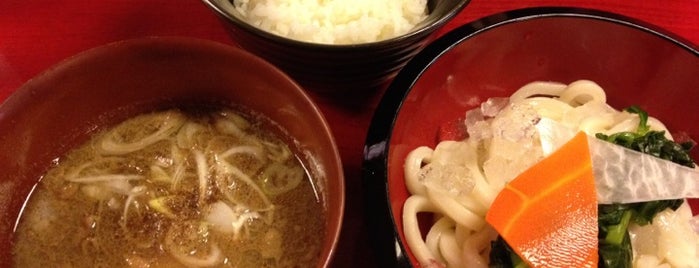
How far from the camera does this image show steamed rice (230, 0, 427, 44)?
4.90ft

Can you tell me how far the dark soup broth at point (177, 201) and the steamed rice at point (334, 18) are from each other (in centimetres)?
30

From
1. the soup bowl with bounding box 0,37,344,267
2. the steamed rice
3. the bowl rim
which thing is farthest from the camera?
the steamed rice

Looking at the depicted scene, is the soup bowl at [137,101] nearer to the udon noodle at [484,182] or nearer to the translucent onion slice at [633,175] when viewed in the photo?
the udon noodle at [484,182]

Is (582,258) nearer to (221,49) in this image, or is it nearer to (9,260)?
(221,49)

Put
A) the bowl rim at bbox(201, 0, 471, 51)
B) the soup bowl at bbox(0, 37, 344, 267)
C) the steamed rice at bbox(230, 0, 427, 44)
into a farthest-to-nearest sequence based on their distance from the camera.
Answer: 1. the steamed rice at bbox(230, 0, 427, 44)
2. the bowl rim at bbox(201, 0, 471, 51)
3. the soup bowl at bbox(0, 37, 344, 267)

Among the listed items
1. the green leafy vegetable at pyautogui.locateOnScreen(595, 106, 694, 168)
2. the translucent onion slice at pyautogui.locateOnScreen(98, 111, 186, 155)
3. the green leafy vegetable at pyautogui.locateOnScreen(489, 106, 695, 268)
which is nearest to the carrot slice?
the green leafy vegetable at pyautogui.locateOnScreen(489, 106, 695, 268)

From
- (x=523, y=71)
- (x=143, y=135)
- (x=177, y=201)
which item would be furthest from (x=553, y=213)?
(x=143, y=135)

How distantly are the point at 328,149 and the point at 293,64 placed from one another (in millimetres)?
325

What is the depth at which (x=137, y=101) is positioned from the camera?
131 centimetres

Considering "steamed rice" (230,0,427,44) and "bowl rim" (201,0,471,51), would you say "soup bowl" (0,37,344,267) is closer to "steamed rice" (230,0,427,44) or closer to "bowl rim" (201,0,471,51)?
"bowl rim" (201,0,471,51)

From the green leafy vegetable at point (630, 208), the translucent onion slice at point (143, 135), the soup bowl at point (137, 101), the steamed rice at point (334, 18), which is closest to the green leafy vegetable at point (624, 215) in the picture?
the green leafy vegetable at point (630, 208)

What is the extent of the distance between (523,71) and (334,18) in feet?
1.62

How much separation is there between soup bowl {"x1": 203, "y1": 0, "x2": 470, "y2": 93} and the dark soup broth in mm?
164

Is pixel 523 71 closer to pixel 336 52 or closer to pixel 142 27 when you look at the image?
pixel 336 52
